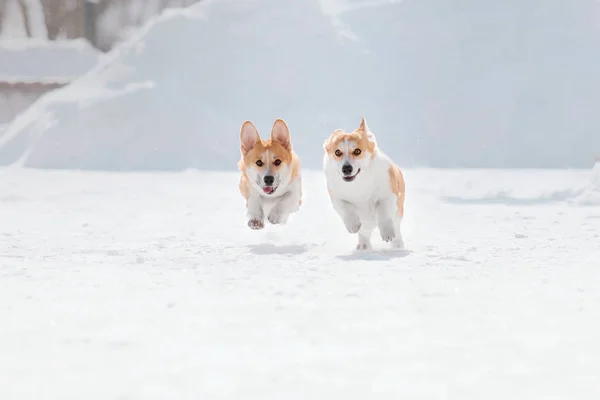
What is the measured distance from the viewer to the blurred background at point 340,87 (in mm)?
17047

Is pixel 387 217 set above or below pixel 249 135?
below

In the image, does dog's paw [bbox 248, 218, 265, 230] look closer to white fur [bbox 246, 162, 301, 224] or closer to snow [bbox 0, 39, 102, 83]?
white fur [bbox 246, 162, 301, 224]

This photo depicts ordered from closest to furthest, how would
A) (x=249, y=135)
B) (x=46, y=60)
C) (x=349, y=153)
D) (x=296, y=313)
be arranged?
(x=296, y=313) → (x=349, y=153) → (x=249, y=135) → (x=46, y=60)

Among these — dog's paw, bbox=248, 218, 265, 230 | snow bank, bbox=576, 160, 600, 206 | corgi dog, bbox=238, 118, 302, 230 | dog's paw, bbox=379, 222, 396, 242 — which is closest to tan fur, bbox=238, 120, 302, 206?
corgi dog, bbox=238, 118, 302, 230

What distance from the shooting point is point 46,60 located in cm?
2223

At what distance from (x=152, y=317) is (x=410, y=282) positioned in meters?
1.31

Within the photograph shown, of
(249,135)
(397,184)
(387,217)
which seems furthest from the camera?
(249,135)

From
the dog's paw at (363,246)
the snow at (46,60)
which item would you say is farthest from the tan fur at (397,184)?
the snow at (46,60)

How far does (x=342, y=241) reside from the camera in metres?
5.41

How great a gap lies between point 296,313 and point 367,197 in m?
1.82

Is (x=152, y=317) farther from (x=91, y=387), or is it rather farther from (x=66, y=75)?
(x=66, y=75)

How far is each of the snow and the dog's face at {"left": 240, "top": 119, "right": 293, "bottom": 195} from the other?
1861 centimetres

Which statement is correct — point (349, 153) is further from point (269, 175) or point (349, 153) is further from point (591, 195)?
point (591, 195)

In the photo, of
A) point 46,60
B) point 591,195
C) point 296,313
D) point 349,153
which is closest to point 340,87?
point 46,60
